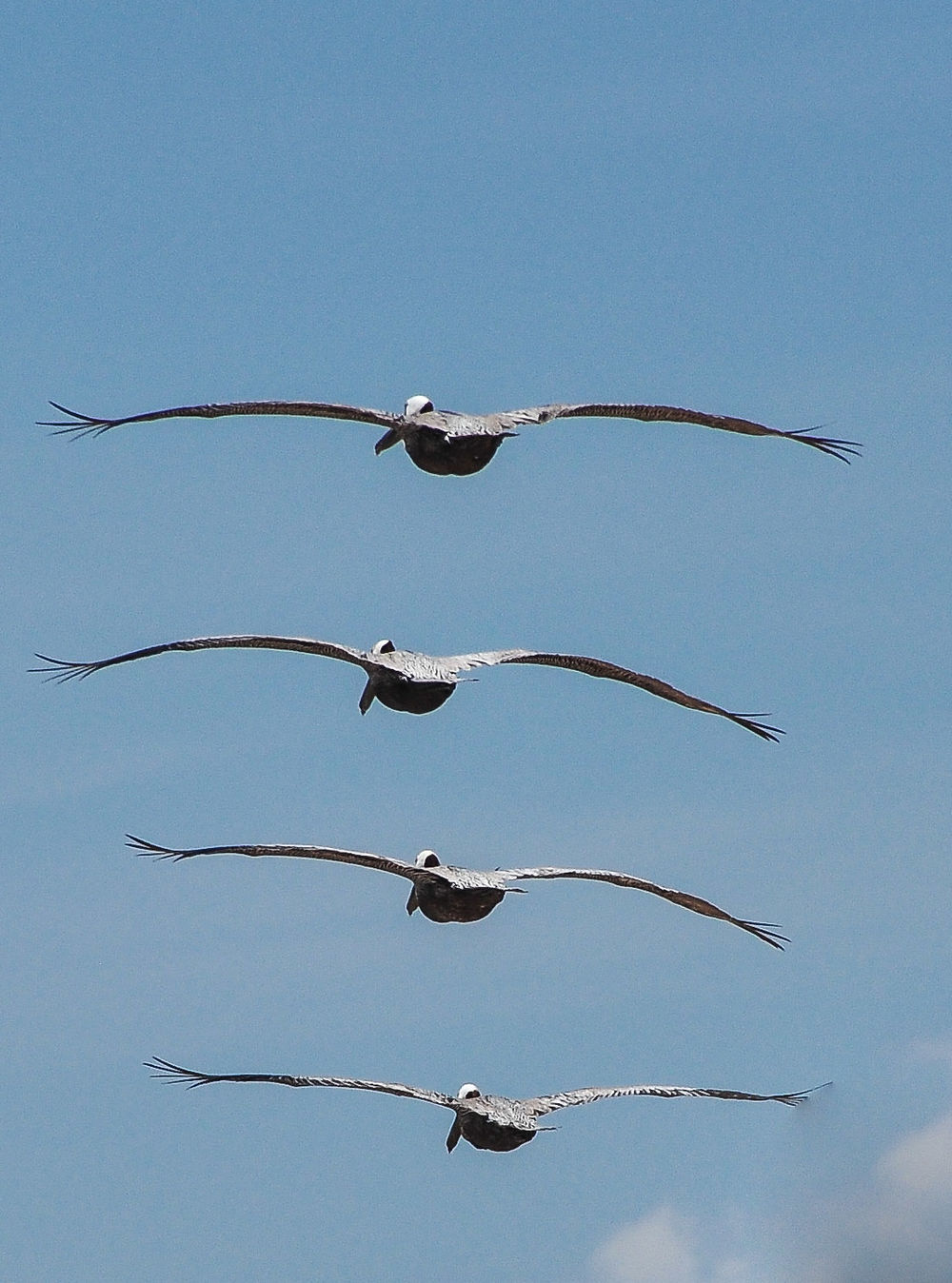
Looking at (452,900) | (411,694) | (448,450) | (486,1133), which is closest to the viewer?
(448,450)

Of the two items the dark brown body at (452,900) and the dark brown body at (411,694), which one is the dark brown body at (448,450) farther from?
the dark brown body at (452,900)

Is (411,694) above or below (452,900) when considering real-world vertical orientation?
above

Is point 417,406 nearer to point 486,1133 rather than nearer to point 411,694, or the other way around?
point 411,694

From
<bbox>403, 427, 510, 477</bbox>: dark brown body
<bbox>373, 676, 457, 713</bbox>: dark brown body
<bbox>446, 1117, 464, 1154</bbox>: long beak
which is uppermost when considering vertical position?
<bbox>403, 427, 510, 477</bbox>: dark brown body

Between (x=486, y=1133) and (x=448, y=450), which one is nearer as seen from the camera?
(x=448, y=450)

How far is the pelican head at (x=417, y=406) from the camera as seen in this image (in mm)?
99438

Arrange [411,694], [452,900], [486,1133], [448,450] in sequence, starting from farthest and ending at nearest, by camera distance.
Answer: [486,1133], [452,900], [411,694], [448,450]

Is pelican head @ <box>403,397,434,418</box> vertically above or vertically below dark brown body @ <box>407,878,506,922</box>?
above

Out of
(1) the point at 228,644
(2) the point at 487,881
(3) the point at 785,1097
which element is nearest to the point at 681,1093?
(3) the point at 785,1097

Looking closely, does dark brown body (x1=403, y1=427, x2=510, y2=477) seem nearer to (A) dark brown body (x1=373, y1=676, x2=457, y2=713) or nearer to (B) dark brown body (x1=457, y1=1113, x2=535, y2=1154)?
(A) dark brown body (x1=373, y1=676, x2=457, y2=713)

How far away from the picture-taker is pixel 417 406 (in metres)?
99.6

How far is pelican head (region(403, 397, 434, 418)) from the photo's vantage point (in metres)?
99.4

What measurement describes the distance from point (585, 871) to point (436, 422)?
11.7 meters

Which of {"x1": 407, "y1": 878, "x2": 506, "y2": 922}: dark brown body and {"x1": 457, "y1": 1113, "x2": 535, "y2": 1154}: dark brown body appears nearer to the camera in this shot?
{"x1": 407, "y1": 878, "x2": 506, "y2": 922}: dark brown body
